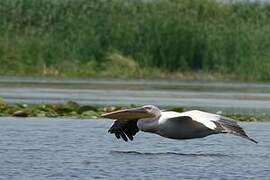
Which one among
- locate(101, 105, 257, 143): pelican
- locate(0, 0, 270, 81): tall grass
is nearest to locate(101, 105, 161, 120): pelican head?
locate(101, 105, 257, 143): pelican

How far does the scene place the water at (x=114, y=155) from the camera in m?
12.7

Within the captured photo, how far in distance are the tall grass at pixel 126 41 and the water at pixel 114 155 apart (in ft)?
46.9

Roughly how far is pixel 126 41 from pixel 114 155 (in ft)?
62.1

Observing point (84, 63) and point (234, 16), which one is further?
point (234, 16)

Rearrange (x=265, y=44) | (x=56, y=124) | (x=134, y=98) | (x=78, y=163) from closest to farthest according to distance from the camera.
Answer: (x=78, y=163), (x=56, y=124), (x=134, y=98), (x=265, y=44)

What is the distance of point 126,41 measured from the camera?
33125mm

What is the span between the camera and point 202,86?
99.2 feet

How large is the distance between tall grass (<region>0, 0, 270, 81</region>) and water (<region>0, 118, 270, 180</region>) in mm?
14287

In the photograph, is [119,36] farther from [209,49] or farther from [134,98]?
[134,98]

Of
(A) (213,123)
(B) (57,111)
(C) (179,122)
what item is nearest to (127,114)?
(C) (179,122)

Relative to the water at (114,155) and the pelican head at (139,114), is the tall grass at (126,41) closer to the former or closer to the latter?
the water at (114,155)

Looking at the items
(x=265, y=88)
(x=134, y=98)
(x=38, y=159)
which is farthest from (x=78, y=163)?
(x=265, y=88)

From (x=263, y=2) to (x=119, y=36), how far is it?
233 inches

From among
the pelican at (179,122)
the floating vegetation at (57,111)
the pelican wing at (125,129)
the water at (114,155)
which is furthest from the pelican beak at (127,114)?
the floating vegetation at (57,111)
